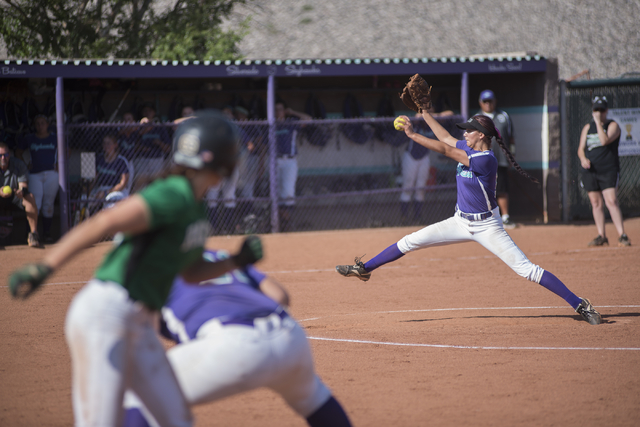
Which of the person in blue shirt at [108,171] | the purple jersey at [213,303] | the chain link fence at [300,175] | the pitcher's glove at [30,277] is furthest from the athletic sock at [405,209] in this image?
the pitcher's glove at [30,277]

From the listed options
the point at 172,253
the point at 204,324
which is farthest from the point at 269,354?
the point at 172,253

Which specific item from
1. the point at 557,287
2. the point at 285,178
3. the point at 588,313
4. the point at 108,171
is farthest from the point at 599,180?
the point at 108,171

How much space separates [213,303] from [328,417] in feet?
2.53

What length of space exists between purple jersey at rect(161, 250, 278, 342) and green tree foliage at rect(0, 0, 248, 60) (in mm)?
15066

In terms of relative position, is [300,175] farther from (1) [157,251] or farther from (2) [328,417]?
(1) [157,251]

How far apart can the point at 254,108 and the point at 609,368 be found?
10.8 meters

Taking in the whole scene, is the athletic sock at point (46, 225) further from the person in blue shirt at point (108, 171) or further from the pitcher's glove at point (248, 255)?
the pitcher's glove at point (248, 255)

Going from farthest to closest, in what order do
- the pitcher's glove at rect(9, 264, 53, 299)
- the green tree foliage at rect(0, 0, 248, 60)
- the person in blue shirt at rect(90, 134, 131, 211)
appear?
the green tree foliage at rect(0, 0, 248, 60)
the person in blue shirt at rect(90, 134, 131, 211)
the pitcher's glove at rect(9, 264, 53, 299)

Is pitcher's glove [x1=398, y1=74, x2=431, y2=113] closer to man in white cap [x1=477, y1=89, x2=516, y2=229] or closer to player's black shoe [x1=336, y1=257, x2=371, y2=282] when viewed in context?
player's black shoe [x1=336, y1=257, x2=371, y2=282]

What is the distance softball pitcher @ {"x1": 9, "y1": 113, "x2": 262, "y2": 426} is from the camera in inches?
101

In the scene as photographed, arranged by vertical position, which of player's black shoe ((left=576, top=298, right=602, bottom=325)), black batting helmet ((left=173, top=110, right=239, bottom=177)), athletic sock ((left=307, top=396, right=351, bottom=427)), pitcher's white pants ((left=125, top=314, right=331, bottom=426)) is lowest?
player's black shoe ((left=576, top=298, right=602, bottom=325))

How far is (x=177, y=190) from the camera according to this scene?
2674 millimetres

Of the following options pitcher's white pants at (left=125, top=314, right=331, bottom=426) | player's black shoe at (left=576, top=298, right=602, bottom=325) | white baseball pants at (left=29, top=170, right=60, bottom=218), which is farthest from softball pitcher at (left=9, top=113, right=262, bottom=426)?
white baseball pants at (left=29, top=170, right=60, bottom=218)

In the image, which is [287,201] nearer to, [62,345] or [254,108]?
[254,108]
